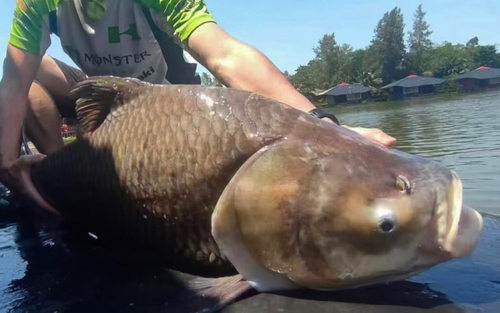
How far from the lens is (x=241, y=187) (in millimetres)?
1326

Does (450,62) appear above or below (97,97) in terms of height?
below

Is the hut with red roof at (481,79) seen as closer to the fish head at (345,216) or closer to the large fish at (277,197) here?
the large fish at (277,197)

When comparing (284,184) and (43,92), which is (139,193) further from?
(43,92)

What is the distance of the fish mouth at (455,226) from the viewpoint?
47.3 inches

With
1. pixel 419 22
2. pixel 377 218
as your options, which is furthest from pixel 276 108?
pixel 419 22

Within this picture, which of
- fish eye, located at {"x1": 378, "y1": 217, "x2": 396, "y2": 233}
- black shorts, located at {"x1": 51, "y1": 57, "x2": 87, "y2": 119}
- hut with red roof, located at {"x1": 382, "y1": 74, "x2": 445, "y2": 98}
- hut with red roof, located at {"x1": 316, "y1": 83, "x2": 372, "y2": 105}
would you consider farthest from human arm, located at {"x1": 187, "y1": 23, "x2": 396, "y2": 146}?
hut with red roof, located at {"x1": 382, "y1": 74, "x2": 445, "y2": 98}

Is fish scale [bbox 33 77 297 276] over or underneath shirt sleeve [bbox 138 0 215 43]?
underneath

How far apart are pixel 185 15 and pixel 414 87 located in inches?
2466

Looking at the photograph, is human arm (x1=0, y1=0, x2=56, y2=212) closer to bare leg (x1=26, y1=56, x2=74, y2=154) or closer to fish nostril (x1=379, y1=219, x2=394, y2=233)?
bare leg (x1=26, y1=56, x2=74, y2=154)

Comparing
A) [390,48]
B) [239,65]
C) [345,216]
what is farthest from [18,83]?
[390,48]

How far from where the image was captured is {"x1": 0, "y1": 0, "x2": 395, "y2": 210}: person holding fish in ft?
6.79

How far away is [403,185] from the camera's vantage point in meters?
1.22

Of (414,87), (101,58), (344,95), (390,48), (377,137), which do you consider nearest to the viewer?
(377,137)

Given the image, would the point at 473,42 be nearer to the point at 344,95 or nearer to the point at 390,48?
the point at 390,48
